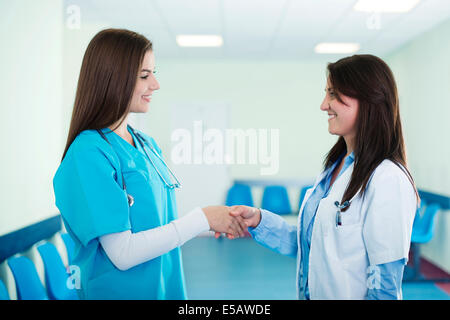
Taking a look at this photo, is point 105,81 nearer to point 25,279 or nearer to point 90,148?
point 90,148

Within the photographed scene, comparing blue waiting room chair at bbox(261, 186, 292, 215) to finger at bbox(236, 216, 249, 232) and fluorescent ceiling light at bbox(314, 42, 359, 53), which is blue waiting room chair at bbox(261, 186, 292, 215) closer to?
fluorescent ceiling light at bbox(314, 42, 359, 53)

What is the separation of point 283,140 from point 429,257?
1648mm

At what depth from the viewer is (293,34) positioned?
8.57 ft

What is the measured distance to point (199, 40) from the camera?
288cm

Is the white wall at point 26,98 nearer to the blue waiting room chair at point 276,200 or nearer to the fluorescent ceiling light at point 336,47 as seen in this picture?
the fluorescent ceiling light at point 336,47

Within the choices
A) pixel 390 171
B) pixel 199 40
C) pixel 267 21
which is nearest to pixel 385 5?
pixel 267 21

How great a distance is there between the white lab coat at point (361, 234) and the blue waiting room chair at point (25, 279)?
991 mm

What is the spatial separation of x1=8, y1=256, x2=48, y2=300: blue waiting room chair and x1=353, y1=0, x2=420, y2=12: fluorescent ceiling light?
2149 millimetres

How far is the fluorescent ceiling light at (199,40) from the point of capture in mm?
2777

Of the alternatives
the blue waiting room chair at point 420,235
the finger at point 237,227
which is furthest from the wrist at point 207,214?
the blue waiting room chair at point 420,235
